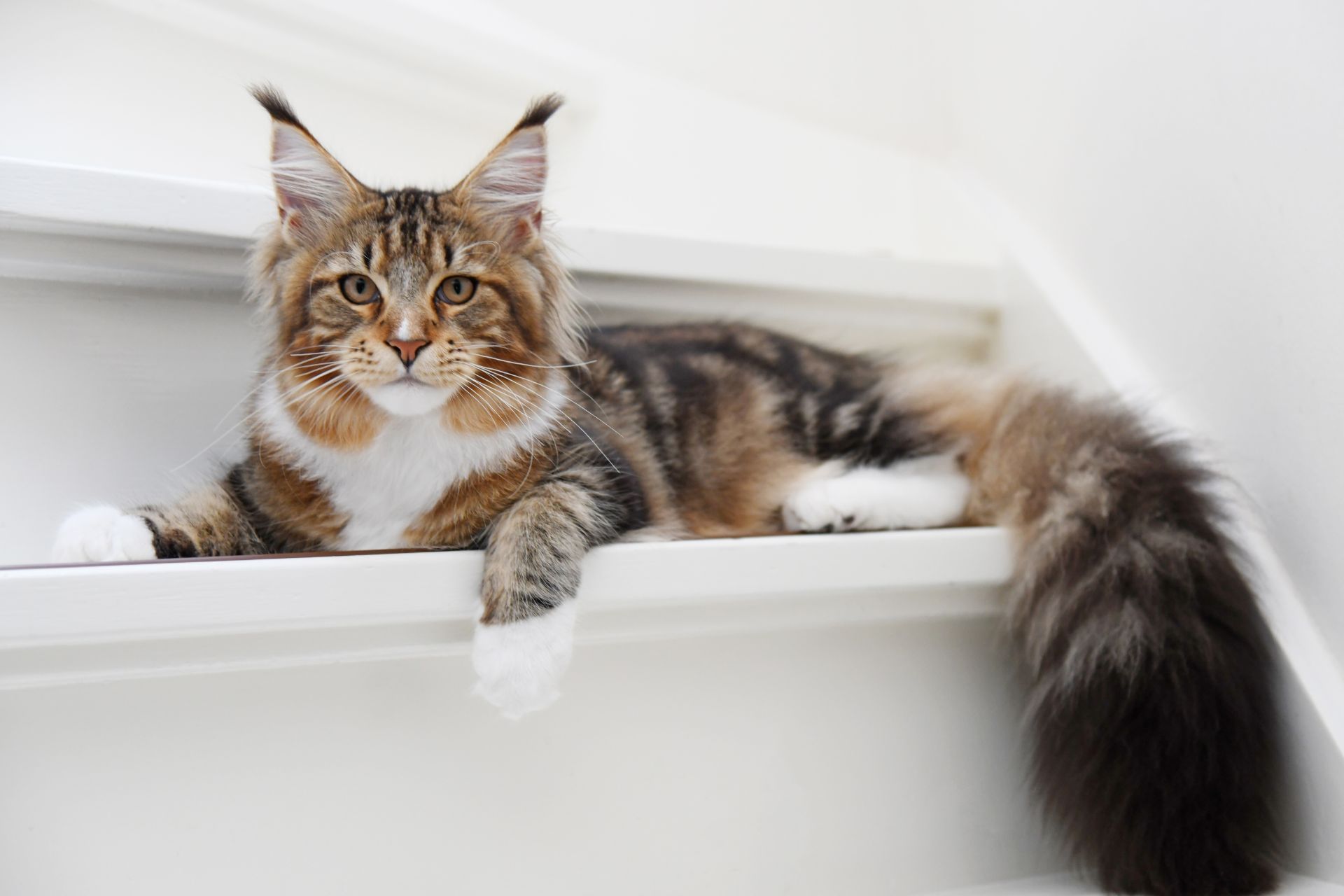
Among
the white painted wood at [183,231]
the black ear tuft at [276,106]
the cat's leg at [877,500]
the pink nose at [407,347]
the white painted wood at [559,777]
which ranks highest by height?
the black ear tuft at [276,106]

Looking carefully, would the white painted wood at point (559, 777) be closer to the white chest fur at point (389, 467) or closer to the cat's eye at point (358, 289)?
the white chest fur at point (389, 467)

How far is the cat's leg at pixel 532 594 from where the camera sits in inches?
34.0

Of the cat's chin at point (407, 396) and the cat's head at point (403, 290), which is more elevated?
the cat's head at point (403, 290)

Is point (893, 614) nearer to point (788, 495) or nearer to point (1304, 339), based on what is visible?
point (788, 495)

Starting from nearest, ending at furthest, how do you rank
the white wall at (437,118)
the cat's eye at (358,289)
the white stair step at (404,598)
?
the white stair step at (404,598) → the cat's eye at (358,289) → the white wall at (437,118)

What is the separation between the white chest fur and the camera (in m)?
1.04

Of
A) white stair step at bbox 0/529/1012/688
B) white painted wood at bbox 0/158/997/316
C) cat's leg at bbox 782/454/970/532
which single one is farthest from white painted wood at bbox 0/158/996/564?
cat's leg at bbox 782/454/970/532

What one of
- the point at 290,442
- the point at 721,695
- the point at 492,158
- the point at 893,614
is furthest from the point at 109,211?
the point at 893,614

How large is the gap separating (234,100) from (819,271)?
3.20 feet

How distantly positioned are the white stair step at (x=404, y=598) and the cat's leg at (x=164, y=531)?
125mm

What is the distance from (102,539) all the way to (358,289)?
0.35 metres

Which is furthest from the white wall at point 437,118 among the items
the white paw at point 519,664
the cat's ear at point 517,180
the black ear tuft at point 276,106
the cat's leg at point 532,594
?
the white paw at point 519,664

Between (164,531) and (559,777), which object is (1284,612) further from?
(164,531)

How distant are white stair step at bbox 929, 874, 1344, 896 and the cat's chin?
0.81m
